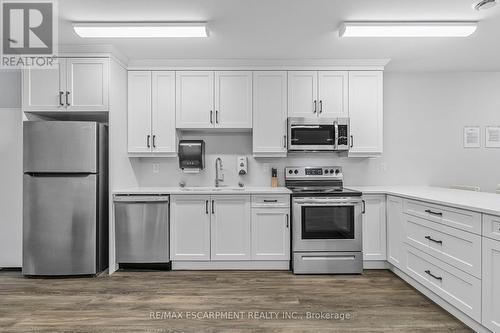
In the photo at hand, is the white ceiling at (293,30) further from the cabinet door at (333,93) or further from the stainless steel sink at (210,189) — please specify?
the stainless steel sink at (210,189)

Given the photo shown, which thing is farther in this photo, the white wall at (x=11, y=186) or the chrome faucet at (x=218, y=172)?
the chrome faucet at (x=218, y=172)

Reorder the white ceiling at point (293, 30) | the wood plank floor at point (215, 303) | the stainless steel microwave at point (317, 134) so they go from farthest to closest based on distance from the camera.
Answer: the stainless steel microwave at point (317, 134)
the white ceiling at point (293, 30)
the wood plank floor at point (215, 303)

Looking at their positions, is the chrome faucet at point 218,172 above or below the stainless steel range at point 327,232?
above

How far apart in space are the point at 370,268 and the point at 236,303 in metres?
1.71

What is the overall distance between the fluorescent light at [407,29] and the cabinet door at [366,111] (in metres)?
0.86

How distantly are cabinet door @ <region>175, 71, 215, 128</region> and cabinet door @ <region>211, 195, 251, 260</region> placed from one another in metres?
0.99

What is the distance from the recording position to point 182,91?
367cm

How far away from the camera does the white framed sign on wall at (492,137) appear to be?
405cm

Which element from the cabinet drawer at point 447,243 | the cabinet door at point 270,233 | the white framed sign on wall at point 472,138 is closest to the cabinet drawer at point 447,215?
the cabinet drawer at point 447,243

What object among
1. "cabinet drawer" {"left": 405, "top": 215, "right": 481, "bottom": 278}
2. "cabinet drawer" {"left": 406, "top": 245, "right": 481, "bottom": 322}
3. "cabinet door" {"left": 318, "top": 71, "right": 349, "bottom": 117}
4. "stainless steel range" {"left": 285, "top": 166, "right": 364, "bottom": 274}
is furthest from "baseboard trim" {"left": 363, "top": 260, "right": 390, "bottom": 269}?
"cabinet door" {"left": 318, "top": 71, "right": 349, "bottom": 117}

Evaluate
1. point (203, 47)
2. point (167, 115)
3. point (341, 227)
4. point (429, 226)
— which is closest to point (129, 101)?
point (167, 115)

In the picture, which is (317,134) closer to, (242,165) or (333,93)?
(333,93)

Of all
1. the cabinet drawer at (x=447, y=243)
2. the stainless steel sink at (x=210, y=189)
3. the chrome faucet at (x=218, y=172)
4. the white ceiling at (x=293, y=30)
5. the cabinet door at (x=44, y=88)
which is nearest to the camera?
the cabinet drawer at (x=447, y=243)

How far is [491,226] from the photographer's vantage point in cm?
189
